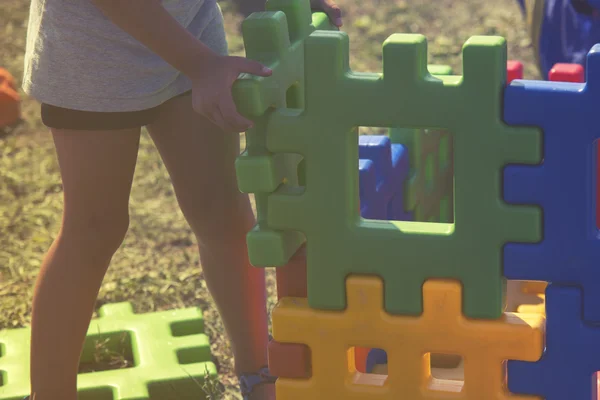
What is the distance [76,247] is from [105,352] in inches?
20.8

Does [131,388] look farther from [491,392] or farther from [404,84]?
[404,84]

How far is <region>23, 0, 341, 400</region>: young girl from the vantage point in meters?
1.81

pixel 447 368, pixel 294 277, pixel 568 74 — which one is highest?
pixel 568 74

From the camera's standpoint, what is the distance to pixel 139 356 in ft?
7.51

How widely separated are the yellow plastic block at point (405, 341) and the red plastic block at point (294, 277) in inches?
0.7

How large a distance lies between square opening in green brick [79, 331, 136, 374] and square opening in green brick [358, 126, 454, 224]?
2.13ft

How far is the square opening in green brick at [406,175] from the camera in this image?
2.12m

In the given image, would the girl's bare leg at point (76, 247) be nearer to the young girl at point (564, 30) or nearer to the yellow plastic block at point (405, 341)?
the yellow plastic block at point (405, 341)

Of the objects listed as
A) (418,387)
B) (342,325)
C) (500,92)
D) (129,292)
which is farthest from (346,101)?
(129,292)

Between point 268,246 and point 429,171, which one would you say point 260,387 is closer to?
point 268,246

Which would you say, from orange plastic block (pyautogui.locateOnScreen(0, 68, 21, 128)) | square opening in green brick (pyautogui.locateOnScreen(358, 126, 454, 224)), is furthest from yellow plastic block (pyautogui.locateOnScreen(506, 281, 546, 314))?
orange plastic block (pyautogui.locateOnScreen(0, 68, 21, 128))

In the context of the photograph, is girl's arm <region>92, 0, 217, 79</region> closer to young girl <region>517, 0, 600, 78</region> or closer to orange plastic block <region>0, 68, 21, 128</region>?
young girl <region>517, 0, 600, 78</region>

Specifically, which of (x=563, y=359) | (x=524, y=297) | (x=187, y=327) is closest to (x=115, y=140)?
(x=187, y=327)

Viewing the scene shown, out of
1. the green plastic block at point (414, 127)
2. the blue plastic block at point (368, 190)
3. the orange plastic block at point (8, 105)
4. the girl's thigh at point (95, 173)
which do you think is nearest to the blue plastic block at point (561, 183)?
the green plastic block at point (414, 127)
